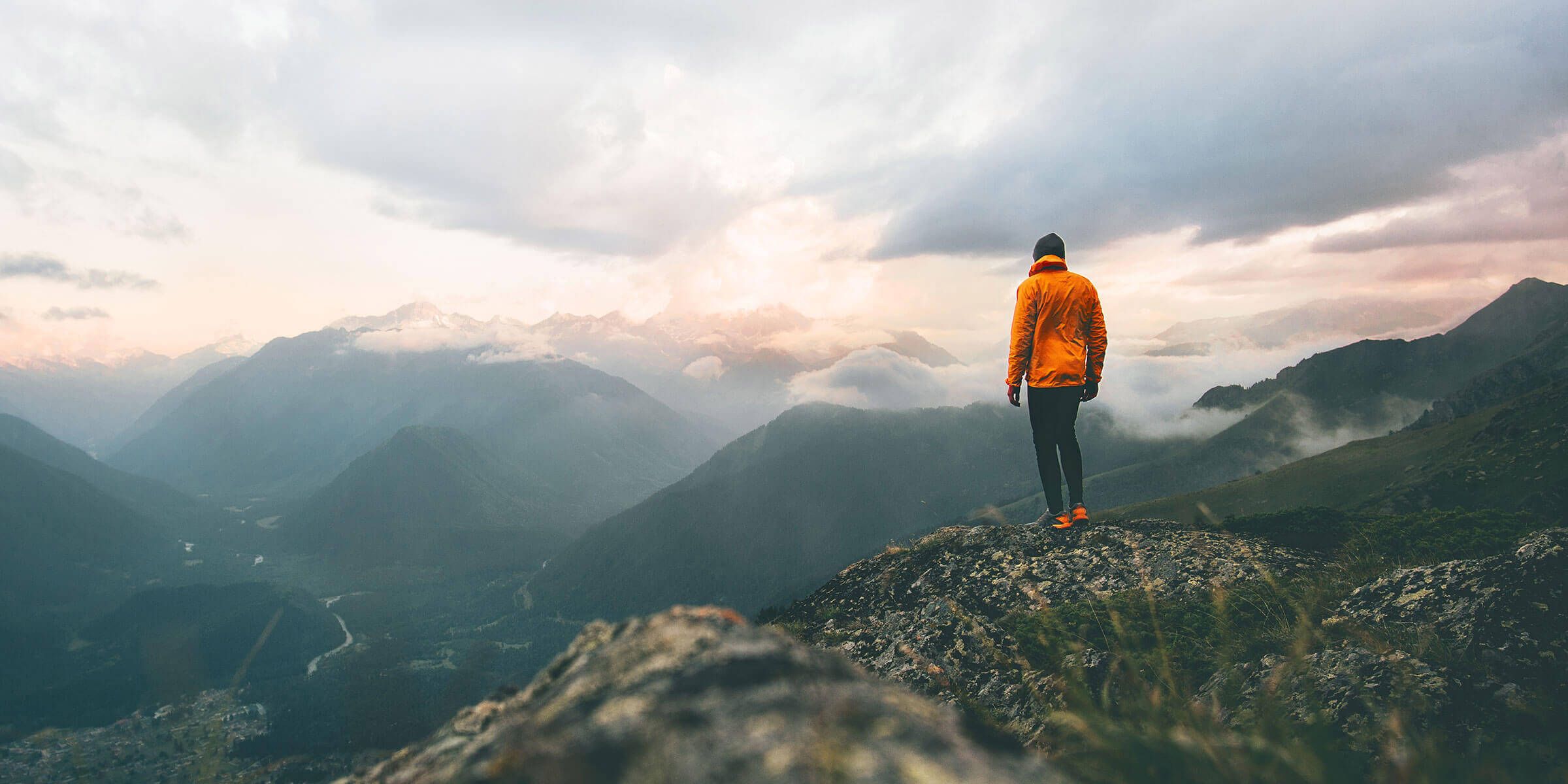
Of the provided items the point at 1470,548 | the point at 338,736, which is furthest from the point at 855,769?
the point at 338,736

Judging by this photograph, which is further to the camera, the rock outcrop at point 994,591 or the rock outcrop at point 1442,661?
the rock outcrop at point 994,591

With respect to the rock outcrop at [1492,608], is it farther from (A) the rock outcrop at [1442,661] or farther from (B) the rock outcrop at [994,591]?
(B) the rock outcrop at [994,591]

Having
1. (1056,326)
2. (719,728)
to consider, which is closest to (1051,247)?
(1056,326)

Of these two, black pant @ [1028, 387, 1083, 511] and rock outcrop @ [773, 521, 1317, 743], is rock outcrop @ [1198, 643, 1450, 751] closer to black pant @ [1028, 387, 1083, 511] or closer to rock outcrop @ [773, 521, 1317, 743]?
rock outcrop @ [773, 521, 1317, 743]

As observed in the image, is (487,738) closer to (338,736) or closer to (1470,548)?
(1470,548)

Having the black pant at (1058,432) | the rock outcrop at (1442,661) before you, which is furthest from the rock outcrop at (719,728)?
the black pant at (1058,432)

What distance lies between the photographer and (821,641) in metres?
9.48

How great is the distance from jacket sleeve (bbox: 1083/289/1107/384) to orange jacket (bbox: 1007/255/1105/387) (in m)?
0.01

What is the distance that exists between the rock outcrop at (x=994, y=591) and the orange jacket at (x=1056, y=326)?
295cm

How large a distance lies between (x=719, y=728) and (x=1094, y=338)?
417 inches

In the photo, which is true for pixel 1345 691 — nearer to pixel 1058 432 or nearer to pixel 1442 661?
pixel 1442 661

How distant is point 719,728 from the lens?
235cm

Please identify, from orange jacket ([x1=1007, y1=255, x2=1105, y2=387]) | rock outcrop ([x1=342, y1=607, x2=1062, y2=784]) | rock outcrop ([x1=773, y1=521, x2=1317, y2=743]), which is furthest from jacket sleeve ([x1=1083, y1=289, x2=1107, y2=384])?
rock outcrop ([x1=342, y1=607, x2=1062, y2=784])

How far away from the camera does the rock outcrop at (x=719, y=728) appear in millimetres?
2172
